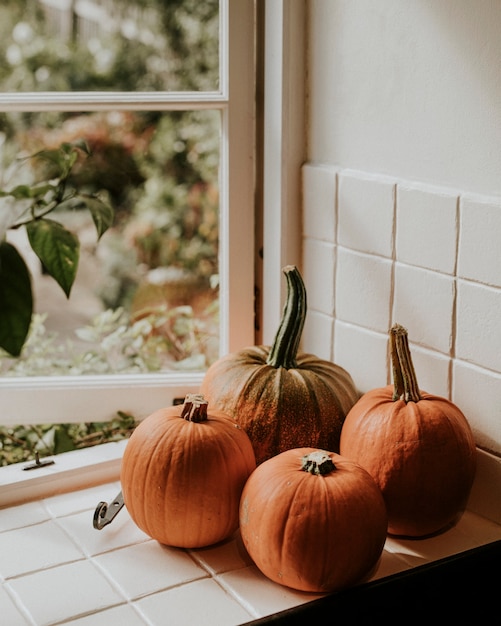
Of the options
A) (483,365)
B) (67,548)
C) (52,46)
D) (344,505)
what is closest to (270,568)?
(344,505)

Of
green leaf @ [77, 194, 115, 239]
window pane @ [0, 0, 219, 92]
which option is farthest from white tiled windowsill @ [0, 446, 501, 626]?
window pane @ [0, 0, 219, 92]

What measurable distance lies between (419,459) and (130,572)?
39cm

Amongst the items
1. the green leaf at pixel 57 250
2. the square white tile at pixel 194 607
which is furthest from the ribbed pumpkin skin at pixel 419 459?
the green leaf at pixel 57 250

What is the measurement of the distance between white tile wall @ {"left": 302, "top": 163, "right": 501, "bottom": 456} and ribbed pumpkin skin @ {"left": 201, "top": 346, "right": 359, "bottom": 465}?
5.2 inches

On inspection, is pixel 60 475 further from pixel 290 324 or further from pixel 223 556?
pixel 290 324

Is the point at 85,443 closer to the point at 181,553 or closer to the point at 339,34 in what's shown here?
the point at 181,553

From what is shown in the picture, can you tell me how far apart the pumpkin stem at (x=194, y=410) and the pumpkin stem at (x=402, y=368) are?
0.25 meters

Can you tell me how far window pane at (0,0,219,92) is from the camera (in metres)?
1.40

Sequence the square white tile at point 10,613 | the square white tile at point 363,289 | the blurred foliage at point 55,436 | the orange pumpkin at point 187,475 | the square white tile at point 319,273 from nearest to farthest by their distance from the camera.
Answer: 1. the square white tile at point 10,613
2. the orange pumpkin at point 187,475
3. the square white tile at point 363,289
4. the square white tile at point 319,273
5. the blurred foliage at point 55,436

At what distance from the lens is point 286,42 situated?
133cm

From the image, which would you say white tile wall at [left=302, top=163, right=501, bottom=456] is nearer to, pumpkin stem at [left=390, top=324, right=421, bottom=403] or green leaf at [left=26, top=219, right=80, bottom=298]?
pumpkin stem at [left=390, top=324, right=421, bottom=403]

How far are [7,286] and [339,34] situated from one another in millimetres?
672

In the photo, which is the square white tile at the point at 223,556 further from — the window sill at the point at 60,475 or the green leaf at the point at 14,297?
the green leaf at the point at 14,297

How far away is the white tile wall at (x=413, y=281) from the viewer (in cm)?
108
